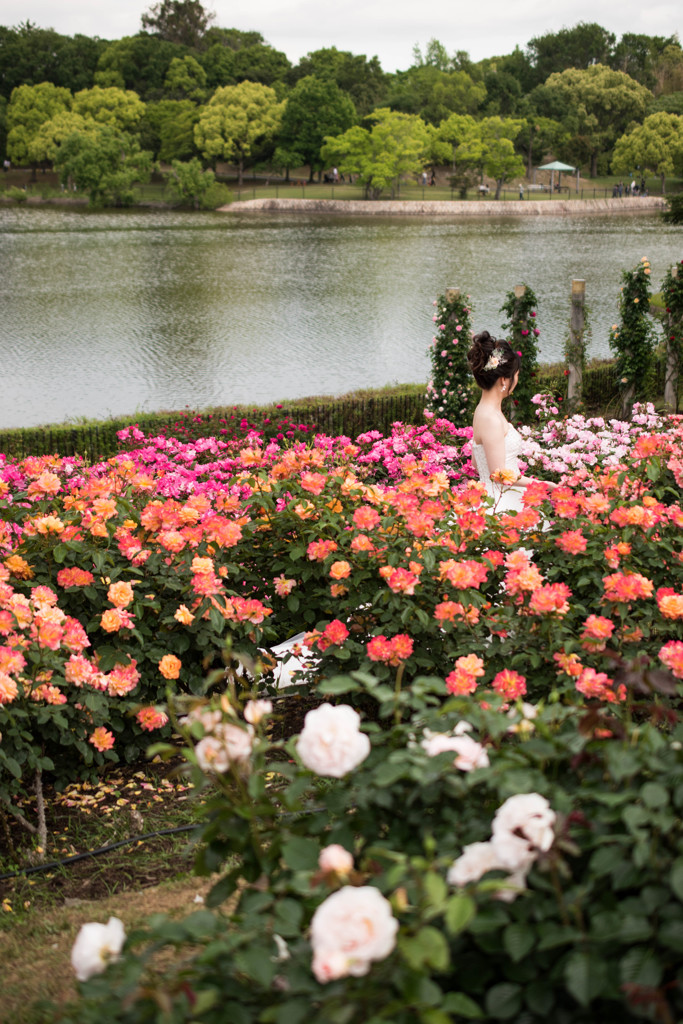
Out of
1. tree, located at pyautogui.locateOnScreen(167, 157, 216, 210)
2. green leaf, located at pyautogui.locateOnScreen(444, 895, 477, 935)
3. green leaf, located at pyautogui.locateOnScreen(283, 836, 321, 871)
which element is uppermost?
tree, located at pyautogui.locateOnScreen(167, 157, 216, 210)

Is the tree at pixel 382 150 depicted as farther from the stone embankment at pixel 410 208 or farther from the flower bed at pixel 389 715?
the flower bed at pixel 389 715

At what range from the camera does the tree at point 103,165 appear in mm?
45312

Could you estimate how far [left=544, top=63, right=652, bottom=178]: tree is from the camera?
2484 inches

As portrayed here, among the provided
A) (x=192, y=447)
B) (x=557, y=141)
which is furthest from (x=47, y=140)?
(x=192, y=447)

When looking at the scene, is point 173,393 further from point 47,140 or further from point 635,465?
point 47,140

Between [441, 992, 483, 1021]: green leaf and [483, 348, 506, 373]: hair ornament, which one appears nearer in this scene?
[441, 992, 483, 1021]: green leaf

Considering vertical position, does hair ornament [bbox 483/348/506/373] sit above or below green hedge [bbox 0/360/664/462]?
above

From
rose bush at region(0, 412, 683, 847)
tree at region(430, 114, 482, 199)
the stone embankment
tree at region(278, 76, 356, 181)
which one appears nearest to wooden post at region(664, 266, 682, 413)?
rose bush at region(0, 412, 683, 847)

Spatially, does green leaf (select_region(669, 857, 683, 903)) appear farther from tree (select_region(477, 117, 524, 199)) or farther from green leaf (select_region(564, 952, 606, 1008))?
tree (select_region(477, 117, 524, 199))

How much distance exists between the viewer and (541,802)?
1280mm

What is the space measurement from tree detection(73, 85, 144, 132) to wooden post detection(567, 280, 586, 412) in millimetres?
53608

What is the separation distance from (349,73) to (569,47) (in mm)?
33025

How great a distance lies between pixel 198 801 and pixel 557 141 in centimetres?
6782

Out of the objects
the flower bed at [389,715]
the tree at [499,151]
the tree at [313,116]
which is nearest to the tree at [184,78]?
the tree at [313,116]
